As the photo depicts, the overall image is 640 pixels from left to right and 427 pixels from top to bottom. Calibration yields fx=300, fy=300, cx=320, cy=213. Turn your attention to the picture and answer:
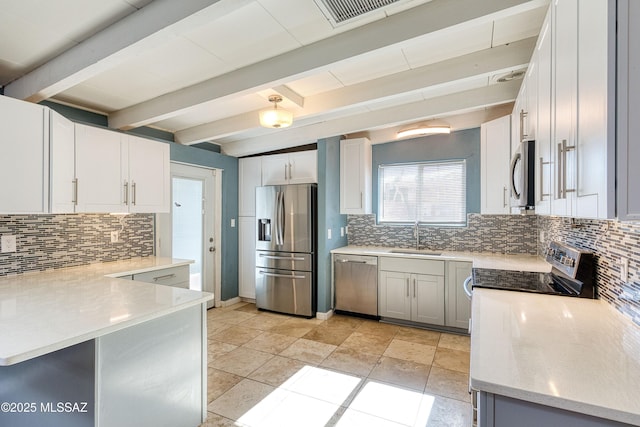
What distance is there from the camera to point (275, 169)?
4.35m

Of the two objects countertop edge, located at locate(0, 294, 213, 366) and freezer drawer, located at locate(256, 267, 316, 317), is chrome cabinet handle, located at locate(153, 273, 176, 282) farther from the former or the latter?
freezer drawer, located at locate(256, 267, 316, 317)

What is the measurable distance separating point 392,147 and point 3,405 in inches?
166

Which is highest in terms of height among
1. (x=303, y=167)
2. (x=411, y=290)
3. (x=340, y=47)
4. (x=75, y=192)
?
(x=340, y=47)

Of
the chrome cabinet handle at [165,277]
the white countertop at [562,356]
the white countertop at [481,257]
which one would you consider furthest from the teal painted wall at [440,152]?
the chrome cabinet handle at [165,277]

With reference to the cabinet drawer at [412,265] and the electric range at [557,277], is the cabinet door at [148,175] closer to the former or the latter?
the cabinet drawer at [412,265]

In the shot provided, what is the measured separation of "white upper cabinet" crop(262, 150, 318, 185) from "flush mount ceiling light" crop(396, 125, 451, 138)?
47.4 inches

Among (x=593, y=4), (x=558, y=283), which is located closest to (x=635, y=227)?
(x=558, y=283)

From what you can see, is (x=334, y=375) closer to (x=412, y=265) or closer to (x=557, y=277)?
(x=412, y=265)

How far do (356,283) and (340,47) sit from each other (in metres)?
2.79

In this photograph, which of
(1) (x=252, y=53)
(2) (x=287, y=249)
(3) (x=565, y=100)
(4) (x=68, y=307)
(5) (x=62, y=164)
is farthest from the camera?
(2) (x=287, y=249)

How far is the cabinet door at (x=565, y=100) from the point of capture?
1.04 metres

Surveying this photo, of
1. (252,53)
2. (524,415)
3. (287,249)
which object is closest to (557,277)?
(524,415)

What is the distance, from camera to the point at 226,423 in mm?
1957

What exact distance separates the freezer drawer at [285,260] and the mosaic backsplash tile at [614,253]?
269cm
